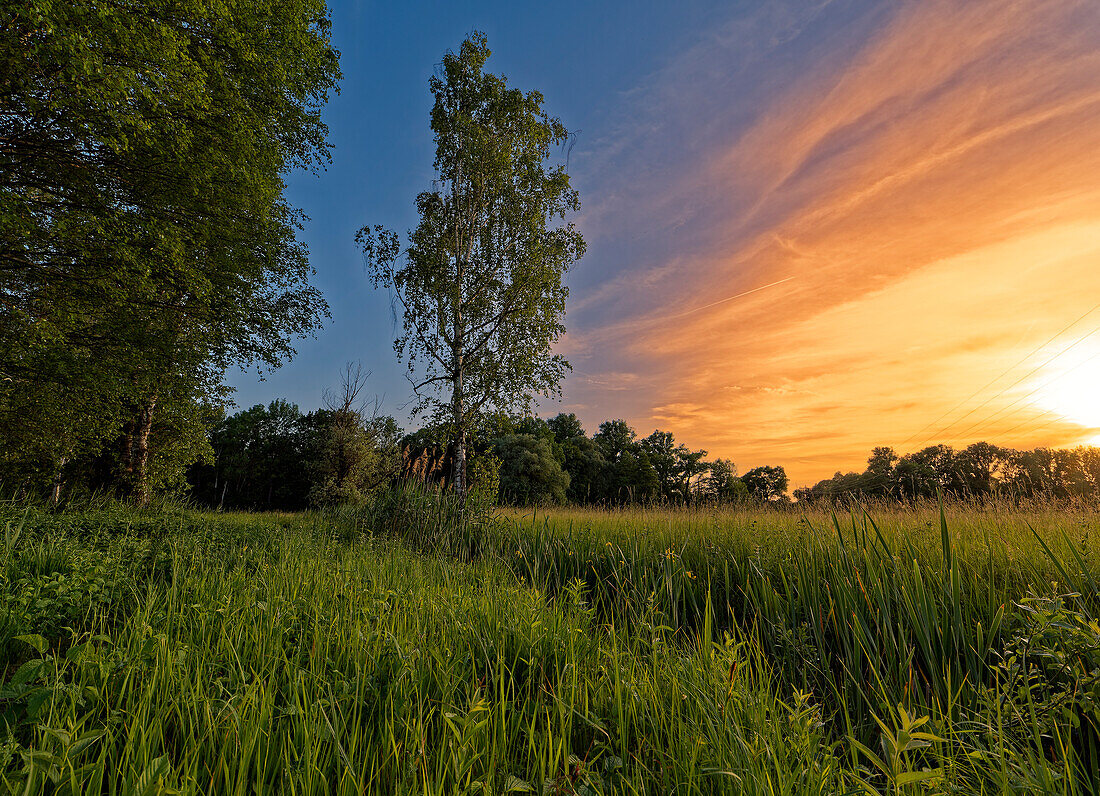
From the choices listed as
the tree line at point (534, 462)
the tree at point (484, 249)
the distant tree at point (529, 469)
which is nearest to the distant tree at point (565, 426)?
the tree line at point (534, 462)

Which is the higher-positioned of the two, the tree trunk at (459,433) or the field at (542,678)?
the tree trunk at (459,433)

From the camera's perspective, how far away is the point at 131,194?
9.91 m

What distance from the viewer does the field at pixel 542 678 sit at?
1662 mm

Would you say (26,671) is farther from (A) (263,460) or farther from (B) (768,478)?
(B) (768,478)

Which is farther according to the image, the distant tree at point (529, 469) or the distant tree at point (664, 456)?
the distant tree at point (664, 456)

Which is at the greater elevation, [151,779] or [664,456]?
[664,456]

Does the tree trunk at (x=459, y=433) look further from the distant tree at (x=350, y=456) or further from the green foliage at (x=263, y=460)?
the green foliage at (x=263, y=460)

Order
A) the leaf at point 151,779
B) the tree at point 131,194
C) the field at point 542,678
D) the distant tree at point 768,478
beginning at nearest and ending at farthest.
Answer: the leaf at point 151,779 < the field at point 542,678 < the tree at point 131,194 < the distant tree at point 768,478

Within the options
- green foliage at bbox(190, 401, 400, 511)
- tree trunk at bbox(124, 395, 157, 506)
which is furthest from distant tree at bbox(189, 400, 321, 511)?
tree trunk at bbox(124, 395, 157, 506)

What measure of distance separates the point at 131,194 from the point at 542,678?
43.0ft

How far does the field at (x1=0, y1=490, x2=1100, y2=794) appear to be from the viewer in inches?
65.4

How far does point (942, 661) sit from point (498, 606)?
10.6ft

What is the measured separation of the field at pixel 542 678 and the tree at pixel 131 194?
5.38m

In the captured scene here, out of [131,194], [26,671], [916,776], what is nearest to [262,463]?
[131,194]
